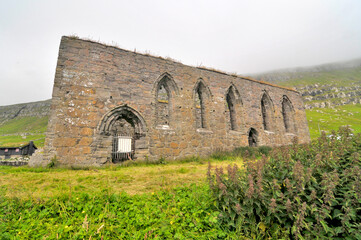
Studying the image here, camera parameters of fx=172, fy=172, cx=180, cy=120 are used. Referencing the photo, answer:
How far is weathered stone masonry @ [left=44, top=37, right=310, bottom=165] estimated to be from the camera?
8102 mm

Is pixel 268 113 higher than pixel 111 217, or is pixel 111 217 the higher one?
pixel 268 113

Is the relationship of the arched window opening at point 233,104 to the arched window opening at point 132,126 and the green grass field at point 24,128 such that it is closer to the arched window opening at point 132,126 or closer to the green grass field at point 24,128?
the arched window opening at point 132,126

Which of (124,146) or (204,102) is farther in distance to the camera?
(204,102)

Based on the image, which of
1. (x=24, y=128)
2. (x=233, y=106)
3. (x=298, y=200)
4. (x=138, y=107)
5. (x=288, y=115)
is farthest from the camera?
(x=24, y=128)

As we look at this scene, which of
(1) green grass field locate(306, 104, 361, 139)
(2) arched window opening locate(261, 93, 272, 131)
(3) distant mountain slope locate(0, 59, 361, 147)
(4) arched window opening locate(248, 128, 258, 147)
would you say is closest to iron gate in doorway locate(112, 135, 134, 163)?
(4) arched window opening locate(248, 128, 258, 147)

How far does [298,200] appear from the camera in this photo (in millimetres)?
2232

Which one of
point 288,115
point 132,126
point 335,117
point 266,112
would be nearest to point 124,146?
point 132,126

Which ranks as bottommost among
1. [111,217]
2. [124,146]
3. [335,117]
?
[111,217]

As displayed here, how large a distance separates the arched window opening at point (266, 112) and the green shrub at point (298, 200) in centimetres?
1257

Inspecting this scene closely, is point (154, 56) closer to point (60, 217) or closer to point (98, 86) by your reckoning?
point (98, 86)

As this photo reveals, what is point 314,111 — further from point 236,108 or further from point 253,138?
point 236,108

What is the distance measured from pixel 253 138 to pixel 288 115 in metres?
5.67

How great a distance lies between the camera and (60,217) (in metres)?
3.14

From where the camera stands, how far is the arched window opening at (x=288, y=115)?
53.9ft
